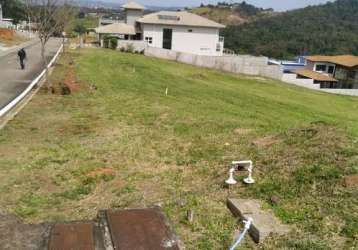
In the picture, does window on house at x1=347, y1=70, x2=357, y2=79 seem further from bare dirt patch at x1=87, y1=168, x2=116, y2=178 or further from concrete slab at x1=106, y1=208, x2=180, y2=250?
concrete slab at x1=106, y1=208, x2=180, y2=250

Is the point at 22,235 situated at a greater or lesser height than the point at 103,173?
greater

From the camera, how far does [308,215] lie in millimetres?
6094

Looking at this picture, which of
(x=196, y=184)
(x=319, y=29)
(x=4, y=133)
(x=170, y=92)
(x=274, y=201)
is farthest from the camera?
(x=319, y=29)

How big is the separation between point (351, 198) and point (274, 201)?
1105 millimetres

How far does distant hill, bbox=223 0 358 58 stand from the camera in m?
99.2

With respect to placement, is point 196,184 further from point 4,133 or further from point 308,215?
point 4,133

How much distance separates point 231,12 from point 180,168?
568ft

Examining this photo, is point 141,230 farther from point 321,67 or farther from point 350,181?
point 321,67

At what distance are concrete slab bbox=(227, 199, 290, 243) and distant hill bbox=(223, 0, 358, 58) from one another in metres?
90.1

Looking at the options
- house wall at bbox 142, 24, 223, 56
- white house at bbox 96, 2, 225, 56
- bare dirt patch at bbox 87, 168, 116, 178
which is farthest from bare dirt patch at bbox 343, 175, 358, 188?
house wall at bbox 142, 24, 223, 56

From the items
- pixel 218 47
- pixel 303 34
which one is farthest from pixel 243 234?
pixel 303 34

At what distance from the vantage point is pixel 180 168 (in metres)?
8.96

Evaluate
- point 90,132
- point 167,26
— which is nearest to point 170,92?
point 90,132

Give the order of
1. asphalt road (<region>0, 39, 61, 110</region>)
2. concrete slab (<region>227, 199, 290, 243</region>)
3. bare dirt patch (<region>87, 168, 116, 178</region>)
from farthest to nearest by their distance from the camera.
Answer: asphalt road (<region>0, 39, 61, 110</region>)
bare dirt patch (<region>87, 168, 116, 178</region>)
concrete slab (<region>227, 199, 290, 243</region>)
